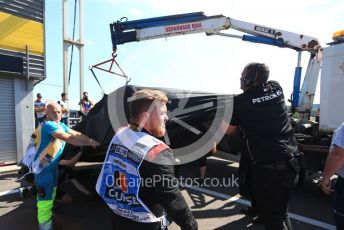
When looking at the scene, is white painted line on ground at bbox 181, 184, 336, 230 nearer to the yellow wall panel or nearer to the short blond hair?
the short blond hair

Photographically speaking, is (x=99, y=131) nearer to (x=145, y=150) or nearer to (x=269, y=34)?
(x=145, y=150)

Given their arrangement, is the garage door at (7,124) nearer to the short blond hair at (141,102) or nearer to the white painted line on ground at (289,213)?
the white painted line on ground at (289,213)

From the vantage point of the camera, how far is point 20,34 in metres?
9.59

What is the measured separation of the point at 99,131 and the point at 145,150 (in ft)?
9.36

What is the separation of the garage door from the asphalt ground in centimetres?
280

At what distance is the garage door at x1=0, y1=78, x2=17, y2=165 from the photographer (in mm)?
9453

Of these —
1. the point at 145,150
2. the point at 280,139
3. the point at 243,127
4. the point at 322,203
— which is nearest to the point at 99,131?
the point at 243,127

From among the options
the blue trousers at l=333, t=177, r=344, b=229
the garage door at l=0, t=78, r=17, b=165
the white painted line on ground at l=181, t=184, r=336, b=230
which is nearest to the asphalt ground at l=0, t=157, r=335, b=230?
the white painted line on ground at l=181, t=184, r=336, b=230

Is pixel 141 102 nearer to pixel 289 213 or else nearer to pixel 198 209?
pixel 198 209

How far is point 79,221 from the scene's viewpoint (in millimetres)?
4711

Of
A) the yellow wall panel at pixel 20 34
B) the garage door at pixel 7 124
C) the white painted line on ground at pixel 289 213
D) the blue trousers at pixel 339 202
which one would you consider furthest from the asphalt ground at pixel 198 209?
the yellow wall panel at pixel 20 34

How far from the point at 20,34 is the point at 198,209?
7.68 meters

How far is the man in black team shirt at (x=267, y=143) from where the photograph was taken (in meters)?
3.03

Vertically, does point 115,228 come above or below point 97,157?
above
